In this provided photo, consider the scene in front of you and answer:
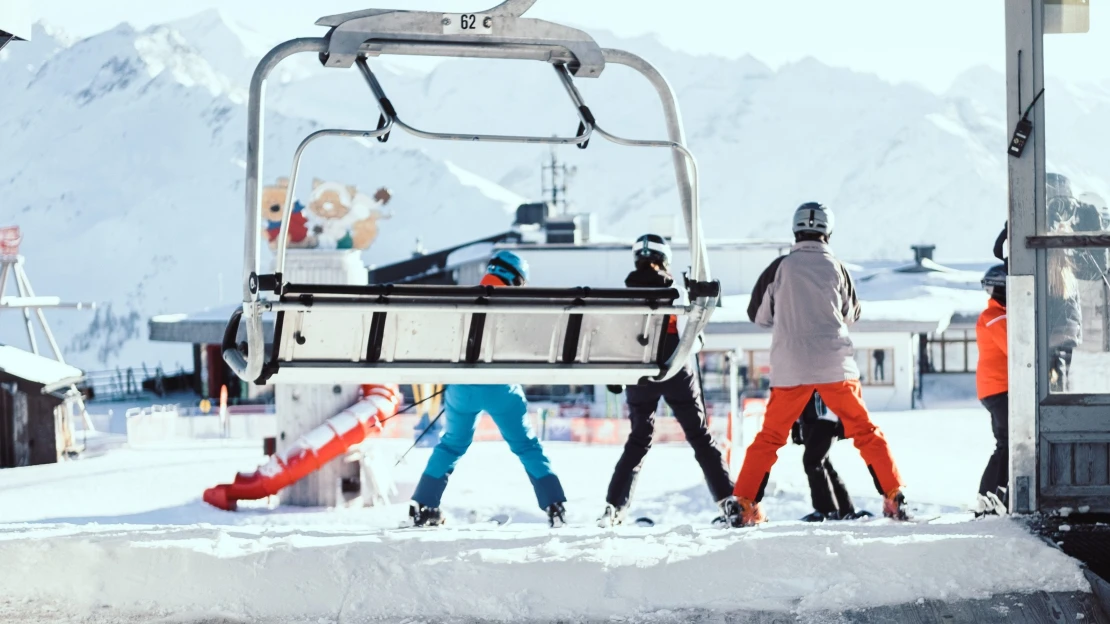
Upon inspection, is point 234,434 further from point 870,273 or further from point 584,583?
point 870,273

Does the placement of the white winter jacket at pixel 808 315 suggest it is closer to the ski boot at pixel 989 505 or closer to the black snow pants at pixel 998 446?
the ski boot at pixel 989 505

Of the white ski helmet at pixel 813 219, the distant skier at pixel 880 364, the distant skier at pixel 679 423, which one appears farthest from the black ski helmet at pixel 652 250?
the distant skier at pixel 880 364

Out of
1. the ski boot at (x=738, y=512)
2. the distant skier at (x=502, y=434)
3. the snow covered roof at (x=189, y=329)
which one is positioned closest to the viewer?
the ski boot at (x=738, y=512)

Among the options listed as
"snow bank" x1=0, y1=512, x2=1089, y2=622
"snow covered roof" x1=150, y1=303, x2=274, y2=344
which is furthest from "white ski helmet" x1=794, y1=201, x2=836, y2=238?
"snow covered roof" x1=150, y1=303, x2=274, y2=344

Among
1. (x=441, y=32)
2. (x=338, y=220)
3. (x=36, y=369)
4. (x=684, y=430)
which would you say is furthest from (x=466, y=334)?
(x=36, y=369)

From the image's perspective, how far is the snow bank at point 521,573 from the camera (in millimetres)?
4406

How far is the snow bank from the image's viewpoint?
14.5ft

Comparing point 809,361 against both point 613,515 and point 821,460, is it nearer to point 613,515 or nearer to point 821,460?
point 821,460

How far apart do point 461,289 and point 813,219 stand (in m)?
2.49

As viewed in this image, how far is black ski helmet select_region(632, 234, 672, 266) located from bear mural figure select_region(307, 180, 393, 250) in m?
5.03

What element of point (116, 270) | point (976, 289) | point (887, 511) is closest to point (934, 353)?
point (976, 289)

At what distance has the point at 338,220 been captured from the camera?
1170cm

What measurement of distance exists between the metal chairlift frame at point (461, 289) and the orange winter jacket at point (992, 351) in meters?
2.54

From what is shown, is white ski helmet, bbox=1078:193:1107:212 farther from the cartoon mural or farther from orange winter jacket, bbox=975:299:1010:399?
the cartoon mural
